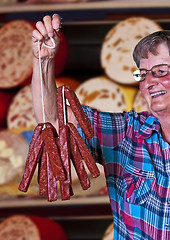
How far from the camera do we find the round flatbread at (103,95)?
1.94m

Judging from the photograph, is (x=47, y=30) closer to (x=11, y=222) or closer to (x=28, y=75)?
(x=28, y=75)

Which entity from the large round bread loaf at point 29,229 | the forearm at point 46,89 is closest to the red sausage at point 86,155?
the forearm at point 46,89

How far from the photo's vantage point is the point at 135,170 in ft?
3.85

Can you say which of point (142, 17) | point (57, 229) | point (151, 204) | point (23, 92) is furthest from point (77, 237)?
point (151, 204)

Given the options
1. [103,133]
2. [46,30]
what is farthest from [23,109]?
[46,30]

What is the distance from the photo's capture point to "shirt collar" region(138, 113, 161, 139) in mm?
1186

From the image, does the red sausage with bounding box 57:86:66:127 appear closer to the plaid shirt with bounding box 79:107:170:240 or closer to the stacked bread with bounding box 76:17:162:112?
the plaid shirt with bounding box 79:107:170:240

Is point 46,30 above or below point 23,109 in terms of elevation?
above

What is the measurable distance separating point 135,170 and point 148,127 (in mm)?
109

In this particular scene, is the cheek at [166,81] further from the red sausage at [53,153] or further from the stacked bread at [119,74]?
the stacked bread at [119,74]

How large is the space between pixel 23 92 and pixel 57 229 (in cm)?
59

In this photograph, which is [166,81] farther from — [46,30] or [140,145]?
[46,30]

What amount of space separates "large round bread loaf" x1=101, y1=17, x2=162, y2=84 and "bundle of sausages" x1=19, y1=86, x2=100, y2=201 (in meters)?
1.01

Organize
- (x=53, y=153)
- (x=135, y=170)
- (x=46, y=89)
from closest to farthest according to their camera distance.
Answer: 1. (x=53, y=153)
2. (x=46, y=89)
3. (x=135, y=170)
